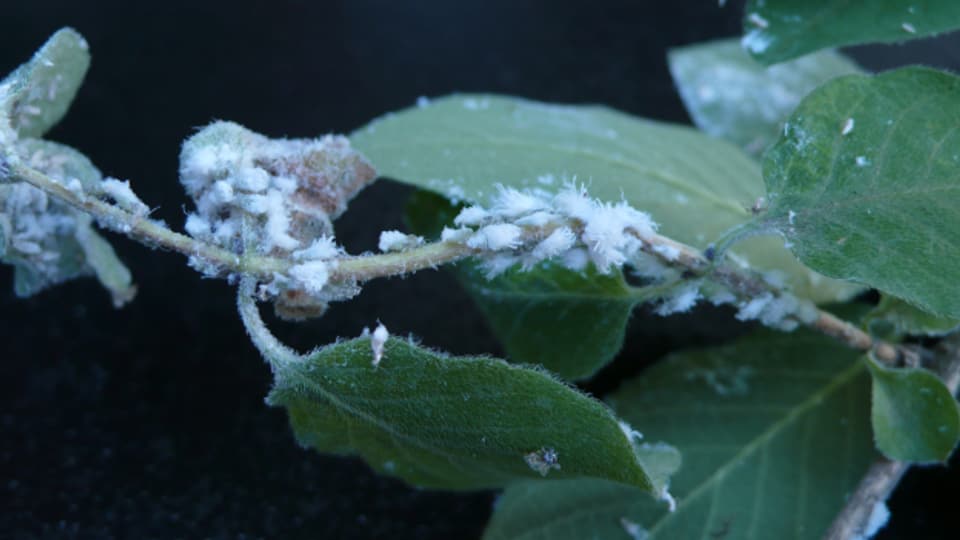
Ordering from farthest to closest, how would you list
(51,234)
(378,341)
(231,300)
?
(231,300) < (51,234) < (378,341)

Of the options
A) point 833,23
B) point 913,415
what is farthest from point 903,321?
point 833,23

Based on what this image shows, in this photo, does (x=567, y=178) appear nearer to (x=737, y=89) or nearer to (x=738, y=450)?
(x=738, y=450)

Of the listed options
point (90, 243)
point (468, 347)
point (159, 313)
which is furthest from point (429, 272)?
point (90, 243)

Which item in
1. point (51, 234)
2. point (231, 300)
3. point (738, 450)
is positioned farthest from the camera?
point (231, 300)

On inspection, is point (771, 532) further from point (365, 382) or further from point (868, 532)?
point (365, 382)

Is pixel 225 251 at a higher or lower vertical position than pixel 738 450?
higher

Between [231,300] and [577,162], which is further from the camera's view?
[231,300]

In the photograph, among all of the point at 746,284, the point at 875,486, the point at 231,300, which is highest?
the point at 746,284
